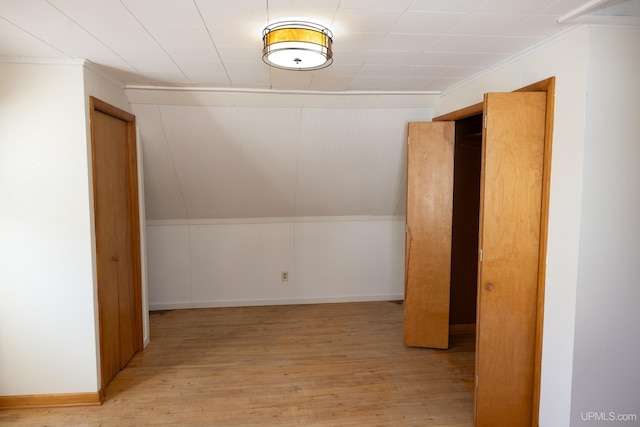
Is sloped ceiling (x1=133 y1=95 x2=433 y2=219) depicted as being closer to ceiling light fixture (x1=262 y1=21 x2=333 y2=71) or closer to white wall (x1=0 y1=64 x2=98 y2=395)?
white wall (x1=0 y1=64 x2=98 y2=395)

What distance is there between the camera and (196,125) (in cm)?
352

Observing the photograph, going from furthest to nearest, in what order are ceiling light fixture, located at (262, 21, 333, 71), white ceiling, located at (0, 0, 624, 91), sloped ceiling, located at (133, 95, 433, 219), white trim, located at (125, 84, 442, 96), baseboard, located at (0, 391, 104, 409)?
sloped ceiling, located at (133, 95, 433, 219)
white trim, located at (125, 84, 442, 96)
baseboard, located at (0, 391, 104, 409)
ceiling light fixture, located at (262, 21, 333, 71)
white ceiling, located at (0, 0, 624, 91)

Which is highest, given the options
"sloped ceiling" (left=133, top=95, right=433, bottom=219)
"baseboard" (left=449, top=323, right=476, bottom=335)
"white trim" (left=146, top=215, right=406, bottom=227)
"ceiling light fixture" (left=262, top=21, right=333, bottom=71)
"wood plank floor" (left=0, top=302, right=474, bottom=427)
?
"ceiling light fixture" (left=262, top=21, right=333, bottom=71)

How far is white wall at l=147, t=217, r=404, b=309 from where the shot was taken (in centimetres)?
437

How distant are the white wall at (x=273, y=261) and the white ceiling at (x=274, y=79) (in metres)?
0.16

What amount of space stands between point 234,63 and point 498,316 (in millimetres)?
2226

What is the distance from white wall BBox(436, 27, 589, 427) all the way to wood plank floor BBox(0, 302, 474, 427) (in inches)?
24.1

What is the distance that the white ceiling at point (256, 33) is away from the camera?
169 cm

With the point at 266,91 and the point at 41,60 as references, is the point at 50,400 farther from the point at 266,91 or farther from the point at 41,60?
the point at 266,91

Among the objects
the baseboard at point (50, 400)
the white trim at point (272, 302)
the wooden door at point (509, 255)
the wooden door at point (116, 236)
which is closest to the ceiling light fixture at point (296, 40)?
the wooden door at point (509, 255)

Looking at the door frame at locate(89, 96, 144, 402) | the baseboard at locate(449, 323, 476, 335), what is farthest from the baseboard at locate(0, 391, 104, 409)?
the baseboard at locate(449, 323, 476, 335)

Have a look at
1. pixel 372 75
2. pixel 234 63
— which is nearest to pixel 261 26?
pixel 234 63

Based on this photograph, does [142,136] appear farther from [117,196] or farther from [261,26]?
[261,26]

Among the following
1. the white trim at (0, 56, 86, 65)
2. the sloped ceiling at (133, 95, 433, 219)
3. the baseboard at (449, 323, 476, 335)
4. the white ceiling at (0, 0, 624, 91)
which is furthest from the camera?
the baseboard at (449, 323, 476, 335)
